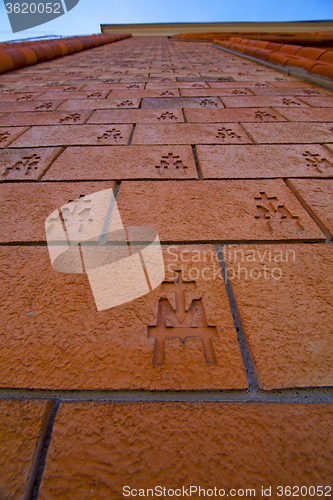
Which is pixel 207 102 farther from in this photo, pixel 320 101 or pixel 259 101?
pixel 320 101

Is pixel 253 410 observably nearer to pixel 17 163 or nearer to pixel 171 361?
pixel 171 361

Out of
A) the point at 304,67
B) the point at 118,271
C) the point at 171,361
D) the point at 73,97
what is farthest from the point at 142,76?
the point at 171,361

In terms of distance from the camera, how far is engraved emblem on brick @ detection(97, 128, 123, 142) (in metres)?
1.58

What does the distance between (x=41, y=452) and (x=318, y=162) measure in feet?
5.37

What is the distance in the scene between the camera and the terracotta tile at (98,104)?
2.03 m

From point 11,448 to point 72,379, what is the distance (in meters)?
0.16

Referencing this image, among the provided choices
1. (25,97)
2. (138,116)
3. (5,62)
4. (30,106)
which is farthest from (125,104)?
(5,62)

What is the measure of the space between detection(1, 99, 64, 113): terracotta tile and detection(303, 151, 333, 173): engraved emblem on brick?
6.44 ft

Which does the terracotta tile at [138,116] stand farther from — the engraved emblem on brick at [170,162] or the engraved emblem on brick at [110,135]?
the engraved emblem on brick at [170,162]

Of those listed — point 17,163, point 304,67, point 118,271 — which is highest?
point 304,67

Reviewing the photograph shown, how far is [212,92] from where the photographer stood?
7.64 ft

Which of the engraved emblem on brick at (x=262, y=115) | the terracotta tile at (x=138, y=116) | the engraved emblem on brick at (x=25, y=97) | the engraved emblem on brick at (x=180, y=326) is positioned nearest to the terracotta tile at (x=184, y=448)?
the engraved emblem on brick at (x=180, y=326)

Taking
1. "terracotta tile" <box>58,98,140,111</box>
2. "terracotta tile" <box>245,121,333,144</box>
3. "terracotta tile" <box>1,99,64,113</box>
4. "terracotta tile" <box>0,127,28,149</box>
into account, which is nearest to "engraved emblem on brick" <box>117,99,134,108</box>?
"terracotta tile" <box>58,98,140,111</box>

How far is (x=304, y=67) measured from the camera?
2676 millimetres
